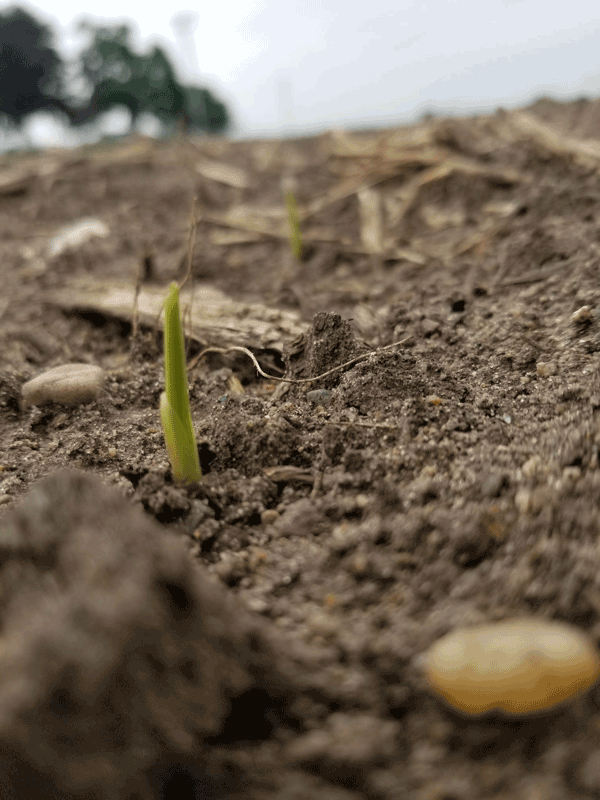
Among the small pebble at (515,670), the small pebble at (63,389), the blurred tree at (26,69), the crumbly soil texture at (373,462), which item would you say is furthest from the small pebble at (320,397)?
the blurred tree at (26,69)

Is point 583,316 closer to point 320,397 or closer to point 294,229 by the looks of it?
point 320,397

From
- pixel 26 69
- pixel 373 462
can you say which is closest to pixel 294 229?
pixel 373 462

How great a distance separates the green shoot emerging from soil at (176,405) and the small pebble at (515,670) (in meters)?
0.71

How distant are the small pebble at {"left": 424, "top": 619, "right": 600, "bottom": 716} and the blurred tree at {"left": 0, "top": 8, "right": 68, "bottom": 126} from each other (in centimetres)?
3256

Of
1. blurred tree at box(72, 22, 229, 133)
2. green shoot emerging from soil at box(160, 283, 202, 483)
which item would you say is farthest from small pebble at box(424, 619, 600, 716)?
blurred tree at box(72, 22, 229, 133)

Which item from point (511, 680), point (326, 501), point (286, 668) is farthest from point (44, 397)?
point (511, 680)

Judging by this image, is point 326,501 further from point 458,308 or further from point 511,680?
point 458,308

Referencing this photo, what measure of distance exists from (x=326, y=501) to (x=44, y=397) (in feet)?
3.45

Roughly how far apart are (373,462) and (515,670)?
0.63 m

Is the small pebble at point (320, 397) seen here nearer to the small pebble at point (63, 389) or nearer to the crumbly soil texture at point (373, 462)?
the crumbly soil texture at point (373, 462)

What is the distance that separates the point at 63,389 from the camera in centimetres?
192

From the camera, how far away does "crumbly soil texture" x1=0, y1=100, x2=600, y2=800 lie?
83cm

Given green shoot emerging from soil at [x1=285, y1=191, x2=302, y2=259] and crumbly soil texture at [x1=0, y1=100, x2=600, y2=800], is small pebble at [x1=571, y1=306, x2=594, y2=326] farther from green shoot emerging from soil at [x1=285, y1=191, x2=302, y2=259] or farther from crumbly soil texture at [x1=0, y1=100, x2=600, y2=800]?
→ green shoot emerging from soil at [x1=285, y1=191, x2=302, y2=259]

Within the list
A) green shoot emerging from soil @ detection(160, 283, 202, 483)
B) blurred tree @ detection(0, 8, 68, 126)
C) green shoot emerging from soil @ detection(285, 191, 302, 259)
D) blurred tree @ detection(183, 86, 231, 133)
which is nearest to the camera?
green shoot emerging from soil @ detection(160, 283, 202, 483)
